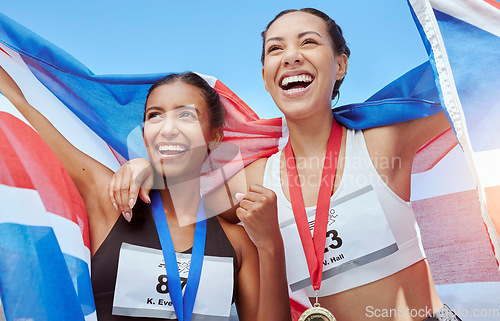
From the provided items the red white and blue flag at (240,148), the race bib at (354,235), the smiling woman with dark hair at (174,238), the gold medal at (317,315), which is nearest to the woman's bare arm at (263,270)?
the smiling woman with dark hair at (174,238)

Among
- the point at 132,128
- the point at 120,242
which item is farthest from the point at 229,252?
the point at 132,128

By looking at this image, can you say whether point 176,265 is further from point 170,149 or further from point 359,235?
point 359,235

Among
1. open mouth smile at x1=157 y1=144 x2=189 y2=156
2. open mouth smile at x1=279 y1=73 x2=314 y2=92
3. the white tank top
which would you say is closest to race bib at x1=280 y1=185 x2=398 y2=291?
the white tank top

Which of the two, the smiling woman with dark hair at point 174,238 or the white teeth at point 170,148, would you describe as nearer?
the smiling woman with dark hair at point 174,238

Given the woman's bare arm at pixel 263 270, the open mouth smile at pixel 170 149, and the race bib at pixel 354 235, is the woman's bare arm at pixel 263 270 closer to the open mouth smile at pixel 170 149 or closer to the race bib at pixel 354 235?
the race bib at pixel 354 235

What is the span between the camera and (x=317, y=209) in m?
2.39

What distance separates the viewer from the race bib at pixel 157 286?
217cm

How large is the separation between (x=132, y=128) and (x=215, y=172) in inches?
22.4

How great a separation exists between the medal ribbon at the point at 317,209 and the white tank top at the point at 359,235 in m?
0.05

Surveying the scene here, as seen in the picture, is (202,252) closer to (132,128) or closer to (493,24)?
(132,128)

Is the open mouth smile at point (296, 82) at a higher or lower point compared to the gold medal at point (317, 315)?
higher

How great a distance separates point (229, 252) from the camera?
7.75 ft

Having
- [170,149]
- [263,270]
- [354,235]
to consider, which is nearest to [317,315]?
[263,270]

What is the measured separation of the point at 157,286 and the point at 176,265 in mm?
128
